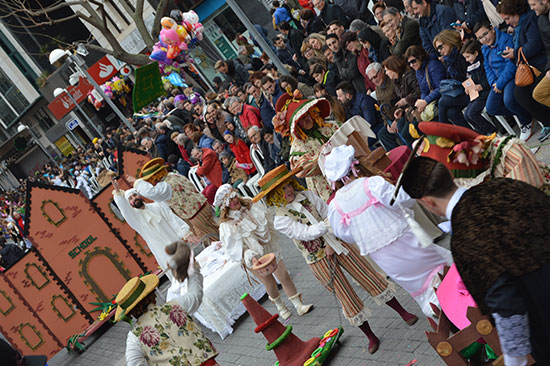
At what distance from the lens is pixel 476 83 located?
7199 mm

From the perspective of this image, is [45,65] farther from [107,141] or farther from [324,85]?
[324,85]

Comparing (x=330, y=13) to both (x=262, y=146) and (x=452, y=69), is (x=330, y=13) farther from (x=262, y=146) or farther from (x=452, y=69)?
(x=452, y=69)

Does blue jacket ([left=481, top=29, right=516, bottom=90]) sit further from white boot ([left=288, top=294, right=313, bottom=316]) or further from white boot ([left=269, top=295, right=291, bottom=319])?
white boot ([left=269, top=295, right=291, bottom=319])

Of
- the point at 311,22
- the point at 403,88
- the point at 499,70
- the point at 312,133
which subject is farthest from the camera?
the point at 311,22

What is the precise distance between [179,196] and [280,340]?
4248 mm

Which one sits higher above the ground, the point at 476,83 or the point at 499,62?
the point at 499,62

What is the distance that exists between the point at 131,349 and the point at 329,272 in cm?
215

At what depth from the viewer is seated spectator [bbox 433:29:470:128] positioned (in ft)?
23.5

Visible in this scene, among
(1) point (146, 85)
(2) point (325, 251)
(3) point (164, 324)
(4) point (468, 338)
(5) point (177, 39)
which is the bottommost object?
(4) point (468, 338)

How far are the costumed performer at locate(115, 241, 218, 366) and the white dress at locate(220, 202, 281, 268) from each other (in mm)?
1836

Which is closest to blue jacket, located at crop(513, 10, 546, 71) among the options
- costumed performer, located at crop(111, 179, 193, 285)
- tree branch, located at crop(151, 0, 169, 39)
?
costumed performer, located at crop(111, 179, 193, 285)

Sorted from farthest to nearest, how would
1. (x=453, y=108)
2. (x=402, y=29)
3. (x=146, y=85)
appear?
1. (x=146, y=85)
2. (x=402, y=29)
3. (x=453, y=108)

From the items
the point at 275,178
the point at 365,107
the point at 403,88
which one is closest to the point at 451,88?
the point at 403,88

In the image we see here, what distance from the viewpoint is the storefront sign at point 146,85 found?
12.7 m
